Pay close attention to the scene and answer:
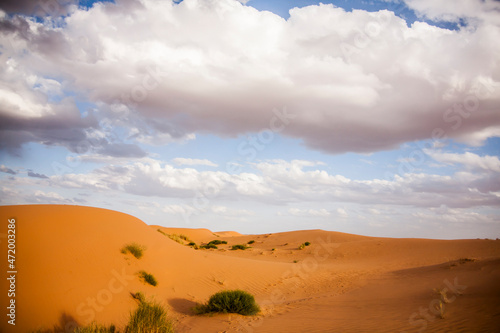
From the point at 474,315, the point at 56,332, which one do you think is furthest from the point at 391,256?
the point at 56,332

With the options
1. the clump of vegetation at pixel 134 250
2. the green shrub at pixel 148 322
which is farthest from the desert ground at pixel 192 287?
the green shrub at pixel 148 322

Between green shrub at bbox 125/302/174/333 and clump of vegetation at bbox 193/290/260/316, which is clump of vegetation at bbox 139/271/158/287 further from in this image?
green shrub at bbox 125/302/174/333

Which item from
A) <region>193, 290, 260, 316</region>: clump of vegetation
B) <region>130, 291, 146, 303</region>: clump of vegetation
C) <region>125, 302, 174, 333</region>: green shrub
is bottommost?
<region>193, 290, 260, 316</region>: clump of vegetation

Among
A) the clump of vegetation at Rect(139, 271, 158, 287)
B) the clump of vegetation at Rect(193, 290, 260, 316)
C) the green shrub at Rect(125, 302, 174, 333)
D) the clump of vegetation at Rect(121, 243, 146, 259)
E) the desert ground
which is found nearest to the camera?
the green shrub at Rect(125, 302, 174, 333)

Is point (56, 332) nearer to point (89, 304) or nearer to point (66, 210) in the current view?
point (89, 304)

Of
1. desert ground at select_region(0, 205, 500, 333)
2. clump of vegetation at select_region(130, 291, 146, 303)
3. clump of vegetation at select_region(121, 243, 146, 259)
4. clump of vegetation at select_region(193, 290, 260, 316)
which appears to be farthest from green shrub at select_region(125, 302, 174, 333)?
clump of vegetation at select_region(121, 243, 146, 259)

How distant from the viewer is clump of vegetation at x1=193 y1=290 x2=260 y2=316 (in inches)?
404

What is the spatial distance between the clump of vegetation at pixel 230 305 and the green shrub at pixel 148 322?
272cm

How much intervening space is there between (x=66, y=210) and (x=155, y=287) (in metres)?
5.64

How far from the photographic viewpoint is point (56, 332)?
8164 mm

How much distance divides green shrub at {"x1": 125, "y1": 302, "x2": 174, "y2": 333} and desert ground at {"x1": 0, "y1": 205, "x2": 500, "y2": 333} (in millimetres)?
1650

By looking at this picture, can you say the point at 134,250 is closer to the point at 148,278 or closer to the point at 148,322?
the point at 148,278

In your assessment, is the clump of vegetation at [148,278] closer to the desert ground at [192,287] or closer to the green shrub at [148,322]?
the desert ground at [192,287]

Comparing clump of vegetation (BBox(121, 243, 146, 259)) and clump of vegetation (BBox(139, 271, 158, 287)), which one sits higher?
clump of vegetation (BBox(121, 243, 146, 259))
